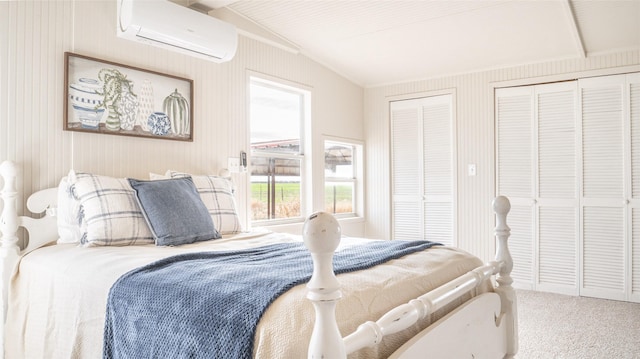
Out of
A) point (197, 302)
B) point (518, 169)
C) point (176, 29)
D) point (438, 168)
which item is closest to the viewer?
point (197, 302)

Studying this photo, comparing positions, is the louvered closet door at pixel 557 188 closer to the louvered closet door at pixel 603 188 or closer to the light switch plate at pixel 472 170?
the louvered closet door at pixel 603 188

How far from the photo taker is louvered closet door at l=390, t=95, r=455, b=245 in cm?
446

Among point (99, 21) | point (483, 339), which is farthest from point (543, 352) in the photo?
point (99, 21)

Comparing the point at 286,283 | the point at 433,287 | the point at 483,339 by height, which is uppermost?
the point at 286,283

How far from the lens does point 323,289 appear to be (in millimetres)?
912

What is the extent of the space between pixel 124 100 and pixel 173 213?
937mm

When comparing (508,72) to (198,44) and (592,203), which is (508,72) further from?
(198,44)

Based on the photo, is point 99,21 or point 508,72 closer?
point 99,21

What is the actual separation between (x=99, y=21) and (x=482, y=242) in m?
3.68

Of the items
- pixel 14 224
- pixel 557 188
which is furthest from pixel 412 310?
pixel 557 188

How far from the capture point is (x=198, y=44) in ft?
9.14

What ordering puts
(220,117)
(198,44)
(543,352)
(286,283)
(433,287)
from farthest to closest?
(220,117) < (198,44) < (543,352) < (433,287) < (286,283)

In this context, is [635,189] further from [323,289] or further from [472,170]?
[323,289]

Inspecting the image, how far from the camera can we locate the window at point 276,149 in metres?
3.70
